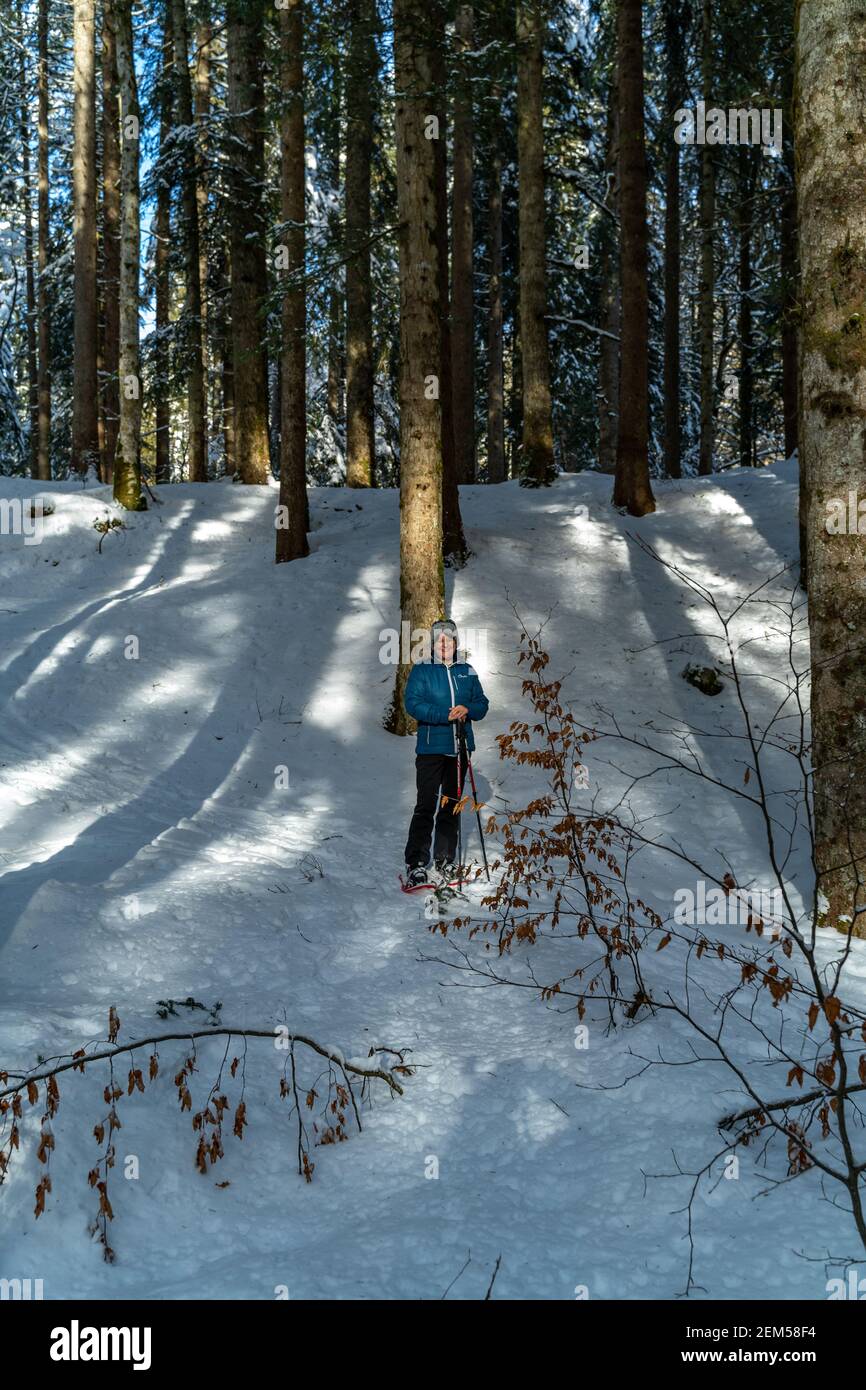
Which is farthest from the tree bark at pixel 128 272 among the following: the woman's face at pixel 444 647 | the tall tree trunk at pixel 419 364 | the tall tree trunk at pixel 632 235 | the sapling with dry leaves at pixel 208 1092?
the sapling with dry leaves at pixel 208 1092

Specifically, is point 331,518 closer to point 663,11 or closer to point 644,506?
point 644,506

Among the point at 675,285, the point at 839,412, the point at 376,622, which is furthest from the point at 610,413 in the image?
the point at 839,412

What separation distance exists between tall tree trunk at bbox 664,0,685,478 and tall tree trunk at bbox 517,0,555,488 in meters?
4.91

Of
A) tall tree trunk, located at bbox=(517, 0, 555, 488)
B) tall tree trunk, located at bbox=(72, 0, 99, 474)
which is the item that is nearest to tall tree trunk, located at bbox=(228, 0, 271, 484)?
tall tree trunk, located at bbox=(72, 0, 99, 474)

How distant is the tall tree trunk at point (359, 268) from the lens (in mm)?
10688

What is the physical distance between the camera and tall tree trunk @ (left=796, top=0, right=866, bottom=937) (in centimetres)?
500

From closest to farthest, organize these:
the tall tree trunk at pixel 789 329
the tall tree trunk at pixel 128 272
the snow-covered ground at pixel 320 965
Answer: the snow-covered ground at pixel 320 965
the tall tree trunk at pixel 128 272
the tall tree trunk at pixel 789 329

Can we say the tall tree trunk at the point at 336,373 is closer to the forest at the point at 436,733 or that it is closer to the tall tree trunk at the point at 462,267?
the forest at the point at 436,733

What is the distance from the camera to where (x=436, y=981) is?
5027 mm

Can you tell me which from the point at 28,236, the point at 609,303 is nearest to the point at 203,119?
the point at 609,303

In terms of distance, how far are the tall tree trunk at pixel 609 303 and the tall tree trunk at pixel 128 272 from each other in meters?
9.52

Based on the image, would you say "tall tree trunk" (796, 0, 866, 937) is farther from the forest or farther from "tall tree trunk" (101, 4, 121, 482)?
"tall tree trunk" (101, 4, 121, 482)

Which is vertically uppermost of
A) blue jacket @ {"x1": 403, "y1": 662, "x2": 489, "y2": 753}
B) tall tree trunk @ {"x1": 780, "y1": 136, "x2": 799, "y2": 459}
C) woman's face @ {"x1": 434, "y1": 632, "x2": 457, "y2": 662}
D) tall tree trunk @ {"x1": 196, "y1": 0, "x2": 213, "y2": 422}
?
tall tree trunk @ {"x1": 196, "y1": 0, "x2": 213, "y2": 422}

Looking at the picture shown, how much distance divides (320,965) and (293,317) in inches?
427
